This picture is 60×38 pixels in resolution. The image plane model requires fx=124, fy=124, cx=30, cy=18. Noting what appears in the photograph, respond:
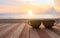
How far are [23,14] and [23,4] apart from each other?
0.77 feet

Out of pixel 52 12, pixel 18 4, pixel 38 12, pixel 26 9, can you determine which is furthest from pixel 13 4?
pixel 52 12

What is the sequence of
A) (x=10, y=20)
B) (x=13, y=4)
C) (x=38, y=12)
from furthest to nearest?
1. (x=13, y=4)
2. (x=38, y=12)
3. (x=10, y=20)

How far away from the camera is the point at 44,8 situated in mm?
2383

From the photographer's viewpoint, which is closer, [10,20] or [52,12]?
[10,20]

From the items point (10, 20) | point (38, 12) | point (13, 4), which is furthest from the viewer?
point (13, 4)

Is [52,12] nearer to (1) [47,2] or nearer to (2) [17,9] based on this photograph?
(1) [47,2]

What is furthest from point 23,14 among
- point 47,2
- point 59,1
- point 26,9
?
point 59,1

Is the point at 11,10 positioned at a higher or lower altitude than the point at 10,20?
higher

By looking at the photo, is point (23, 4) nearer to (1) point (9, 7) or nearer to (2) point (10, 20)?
Answer: (1) point (9, 7)

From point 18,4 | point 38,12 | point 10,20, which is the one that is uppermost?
point 18,4

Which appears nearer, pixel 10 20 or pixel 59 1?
pixel 10 20

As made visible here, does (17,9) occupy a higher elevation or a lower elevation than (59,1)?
lower

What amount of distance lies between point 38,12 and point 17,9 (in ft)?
1.35

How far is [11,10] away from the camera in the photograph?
93.9 inches
